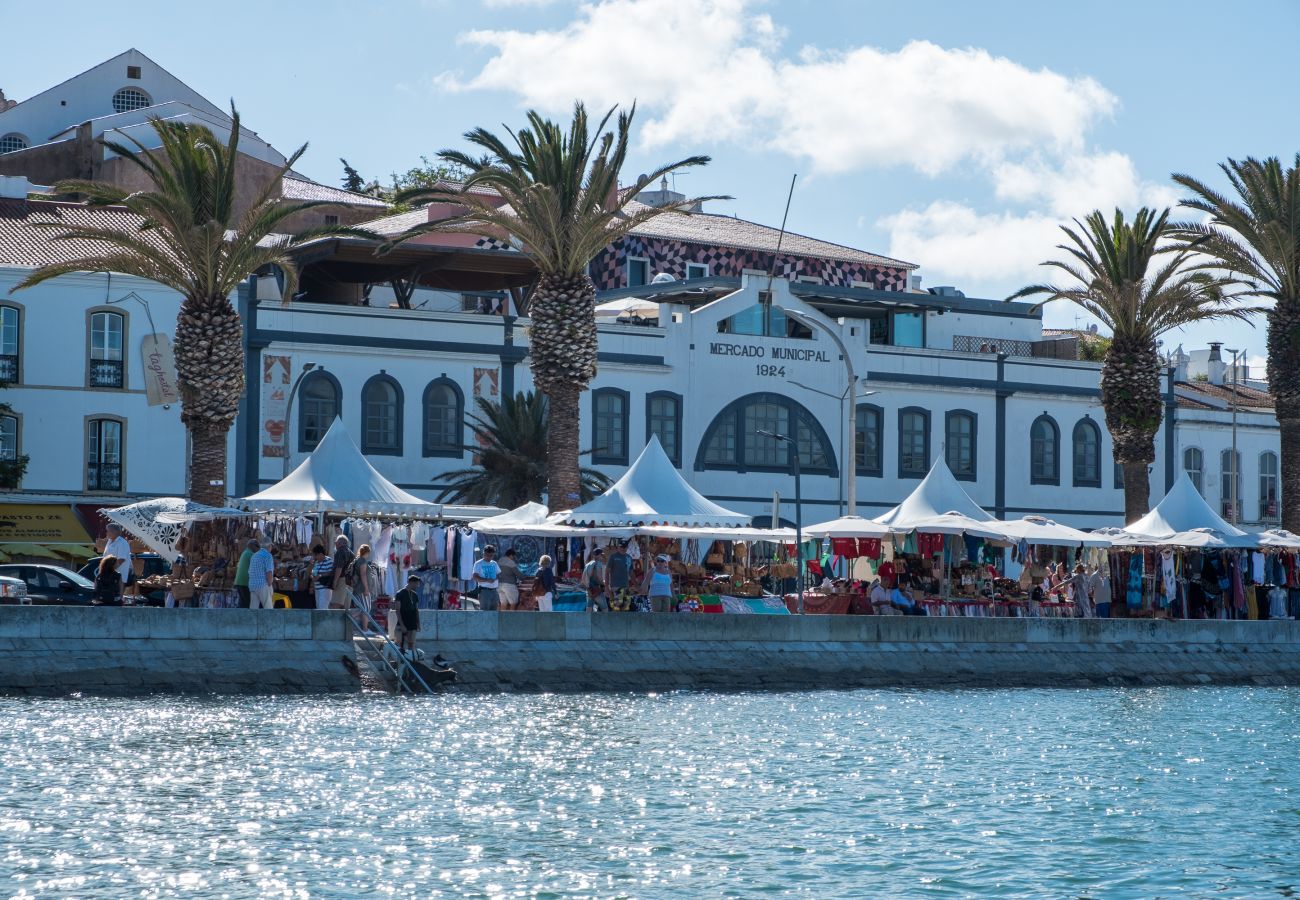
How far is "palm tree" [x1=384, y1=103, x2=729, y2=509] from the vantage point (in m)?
36.8

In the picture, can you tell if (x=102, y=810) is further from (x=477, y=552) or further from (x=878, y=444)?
(x=878, y=444)

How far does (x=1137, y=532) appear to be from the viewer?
37.1m

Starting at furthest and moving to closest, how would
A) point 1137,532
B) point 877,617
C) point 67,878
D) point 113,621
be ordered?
point 1137,532 → point 877,617 → point 113,621 → point 67,878

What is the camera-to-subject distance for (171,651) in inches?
1035

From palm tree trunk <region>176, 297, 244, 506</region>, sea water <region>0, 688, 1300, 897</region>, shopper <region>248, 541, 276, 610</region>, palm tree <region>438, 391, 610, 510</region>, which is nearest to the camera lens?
sea water <region>0, 688, 1300, 897</region>

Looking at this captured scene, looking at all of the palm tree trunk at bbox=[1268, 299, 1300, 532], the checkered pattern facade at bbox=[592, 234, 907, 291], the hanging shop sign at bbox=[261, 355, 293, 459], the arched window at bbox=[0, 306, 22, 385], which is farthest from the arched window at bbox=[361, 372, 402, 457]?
the palm tree trunk at bbox=[1268, 299, 1300, 532]

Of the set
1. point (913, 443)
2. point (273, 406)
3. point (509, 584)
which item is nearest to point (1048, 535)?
point (509, 584)

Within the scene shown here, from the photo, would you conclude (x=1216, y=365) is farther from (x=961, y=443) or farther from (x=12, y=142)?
(x=12, y=142)

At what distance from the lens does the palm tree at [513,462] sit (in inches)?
1746

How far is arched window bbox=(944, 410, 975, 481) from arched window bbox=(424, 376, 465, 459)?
14.5 meters

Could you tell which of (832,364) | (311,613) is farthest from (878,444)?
(311,613)

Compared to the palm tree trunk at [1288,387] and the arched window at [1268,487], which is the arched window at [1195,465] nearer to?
the arched window at [1268,487]

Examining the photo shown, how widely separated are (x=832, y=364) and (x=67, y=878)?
127 ft

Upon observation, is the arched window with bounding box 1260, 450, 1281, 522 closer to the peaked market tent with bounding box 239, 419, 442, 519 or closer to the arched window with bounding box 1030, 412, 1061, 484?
the arched window with bounding box 1030, 412, 1061, 484
